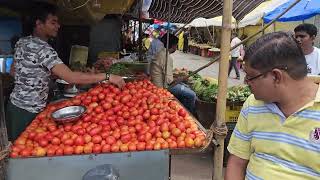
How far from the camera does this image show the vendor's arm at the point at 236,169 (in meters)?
1.98

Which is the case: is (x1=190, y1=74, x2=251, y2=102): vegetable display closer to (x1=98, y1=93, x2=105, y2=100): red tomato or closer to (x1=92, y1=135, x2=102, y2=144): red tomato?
(x1=98, y1=93, x2=105, y2=100): red tomato

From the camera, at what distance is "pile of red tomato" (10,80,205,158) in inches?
112

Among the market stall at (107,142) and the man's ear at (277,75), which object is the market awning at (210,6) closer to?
the market stall at (107,142)

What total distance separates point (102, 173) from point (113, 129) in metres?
0.67

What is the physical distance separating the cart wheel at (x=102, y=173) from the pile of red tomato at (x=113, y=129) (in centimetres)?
16

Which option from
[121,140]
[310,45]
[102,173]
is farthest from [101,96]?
[310,45]

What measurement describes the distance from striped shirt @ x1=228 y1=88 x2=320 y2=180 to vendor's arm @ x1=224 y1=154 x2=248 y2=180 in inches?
2.3

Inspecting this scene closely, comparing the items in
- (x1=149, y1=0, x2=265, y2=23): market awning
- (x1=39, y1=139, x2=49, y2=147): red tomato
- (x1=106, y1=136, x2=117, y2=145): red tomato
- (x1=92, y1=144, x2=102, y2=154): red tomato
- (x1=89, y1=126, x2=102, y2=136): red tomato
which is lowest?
(x1=92, y1=144, x2=102, y2=154): red tomato

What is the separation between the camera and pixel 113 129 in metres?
3.21

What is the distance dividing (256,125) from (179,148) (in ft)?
4.18

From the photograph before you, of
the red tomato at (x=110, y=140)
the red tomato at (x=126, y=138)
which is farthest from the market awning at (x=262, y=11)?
the red tomato at (x=110, y=140)

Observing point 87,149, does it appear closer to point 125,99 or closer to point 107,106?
point 107,106

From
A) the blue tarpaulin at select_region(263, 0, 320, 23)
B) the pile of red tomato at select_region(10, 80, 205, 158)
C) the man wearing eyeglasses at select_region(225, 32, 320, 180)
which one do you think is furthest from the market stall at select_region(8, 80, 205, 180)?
the blue tarpaulin at select_region(263, 0, 320, 23)

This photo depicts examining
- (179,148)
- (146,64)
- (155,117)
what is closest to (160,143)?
(179,148)
